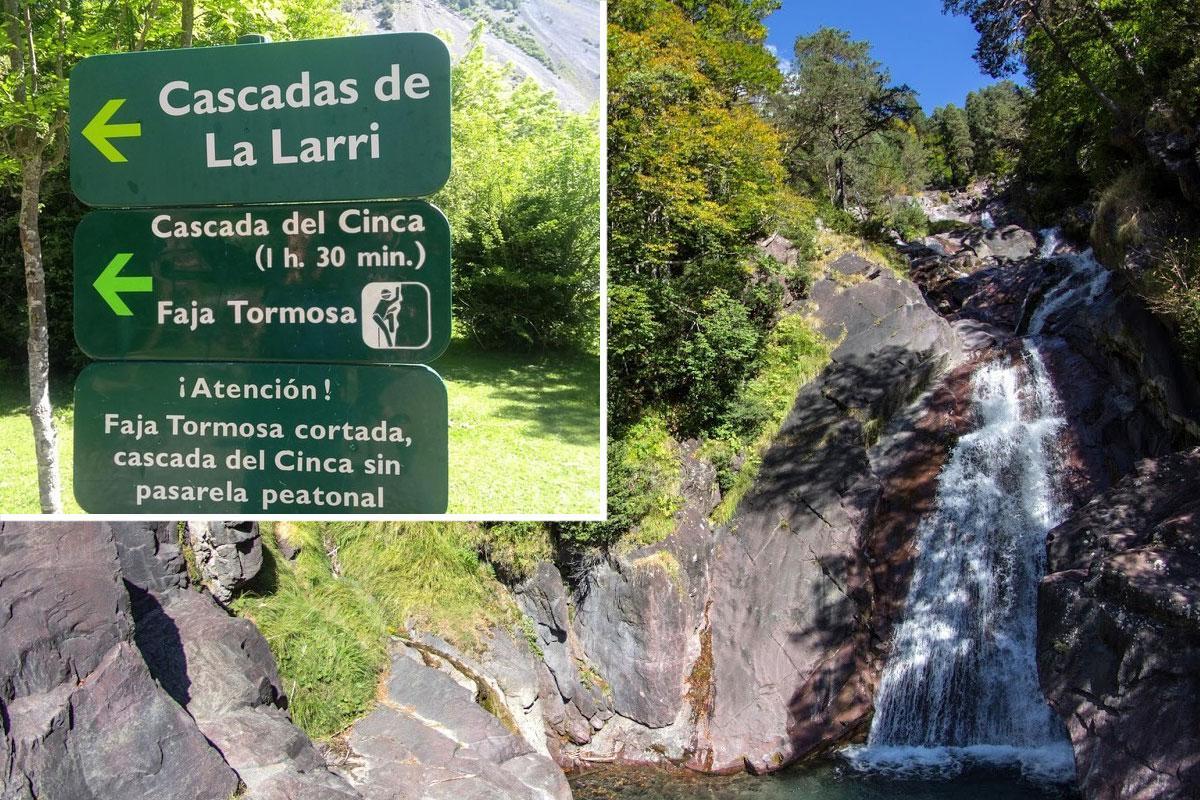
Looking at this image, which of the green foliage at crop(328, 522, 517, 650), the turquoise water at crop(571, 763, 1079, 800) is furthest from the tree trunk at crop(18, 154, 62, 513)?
the turquoise water at crop(571, 763, 1079, 800)

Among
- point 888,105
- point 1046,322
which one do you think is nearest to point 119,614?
point 1046,322

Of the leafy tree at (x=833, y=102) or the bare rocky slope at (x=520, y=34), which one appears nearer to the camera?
the bare rocky slope at (x=520, y=34)

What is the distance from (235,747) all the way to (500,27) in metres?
9.17

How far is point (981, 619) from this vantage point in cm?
1141

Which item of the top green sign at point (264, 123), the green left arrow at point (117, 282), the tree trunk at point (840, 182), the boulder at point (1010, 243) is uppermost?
the tree trunk at point (840, 182)

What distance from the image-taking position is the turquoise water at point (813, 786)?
31.0 feet

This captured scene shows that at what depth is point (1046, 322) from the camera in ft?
51.9

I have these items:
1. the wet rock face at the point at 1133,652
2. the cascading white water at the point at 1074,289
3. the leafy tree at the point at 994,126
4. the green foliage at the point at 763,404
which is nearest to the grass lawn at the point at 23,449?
the green foliage at the point at 763,404

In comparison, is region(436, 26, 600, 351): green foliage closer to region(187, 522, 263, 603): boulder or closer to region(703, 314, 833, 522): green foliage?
region(703, 314, 833, 522): green foliage

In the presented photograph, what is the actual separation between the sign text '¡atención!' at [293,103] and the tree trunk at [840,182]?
2193cm

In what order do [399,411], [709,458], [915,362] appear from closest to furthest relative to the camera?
[399,411] < [709,458] < [915,362]

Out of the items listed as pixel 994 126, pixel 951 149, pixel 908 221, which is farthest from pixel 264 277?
pixel 951 149

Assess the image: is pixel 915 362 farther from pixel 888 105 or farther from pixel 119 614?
pixel 888 105

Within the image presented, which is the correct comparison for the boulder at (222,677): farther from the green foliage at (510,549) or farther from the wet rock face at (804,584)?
the wet rock face at (804,584)
